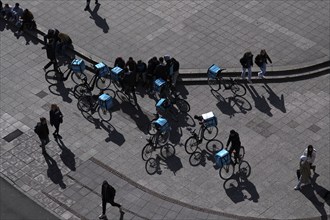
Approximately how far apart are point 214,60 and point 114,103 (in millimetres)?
5458

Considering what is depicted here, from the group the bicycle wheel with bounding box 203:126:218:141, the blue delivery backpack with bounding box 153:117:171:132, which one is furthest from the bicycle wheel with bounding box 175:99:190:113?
the blue delivery backpack with bounding box 153:117:171:132

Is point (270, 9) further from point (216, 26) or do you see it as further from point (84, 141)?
point (84, 141)

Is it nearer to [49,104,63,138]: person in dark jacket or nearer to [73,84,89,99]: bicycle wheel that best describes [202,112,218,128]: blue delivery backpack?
[49,104,63,138]: person in dark jacket

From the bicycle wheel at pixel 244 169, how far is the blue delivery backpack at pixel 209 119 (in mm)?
1957

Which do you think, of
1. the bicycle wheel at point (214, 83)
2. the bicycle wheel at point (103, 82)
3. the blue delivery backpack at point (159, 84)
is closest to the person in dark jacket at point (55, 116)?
the bicycle wheel at point (103, 82)

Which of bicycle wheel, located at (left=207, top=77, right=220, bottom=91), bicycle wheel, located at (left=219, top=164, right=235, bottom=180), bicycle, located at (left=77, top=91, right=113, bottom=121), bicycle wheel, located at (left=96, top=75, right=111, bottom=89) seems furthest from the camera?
bicycle wheel, located at (left=96, top=75, right=111, bottom=89)

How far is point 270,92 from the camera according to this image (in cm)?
3356

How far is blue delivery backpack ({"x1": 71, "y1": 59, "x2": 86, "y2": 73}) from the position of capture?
3353 cm

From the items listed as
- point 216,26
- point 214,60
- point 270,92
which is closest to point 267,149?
A: point 270,92

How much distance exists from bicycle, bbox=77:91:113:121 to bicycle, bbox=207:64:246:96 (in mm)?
4735

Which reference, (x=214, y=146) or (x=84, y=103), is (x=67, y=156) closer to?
(x=84, y=103)

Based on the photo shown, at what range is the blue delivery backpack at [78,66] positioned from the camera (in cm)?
3353

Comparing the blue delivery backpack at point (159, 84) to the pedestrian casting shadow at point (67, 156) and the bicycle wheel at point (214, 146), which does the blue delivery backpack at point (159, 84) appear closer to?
the bicycle wheel at point (214, 146)

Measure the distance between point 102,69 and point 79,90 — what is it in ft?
4.78
